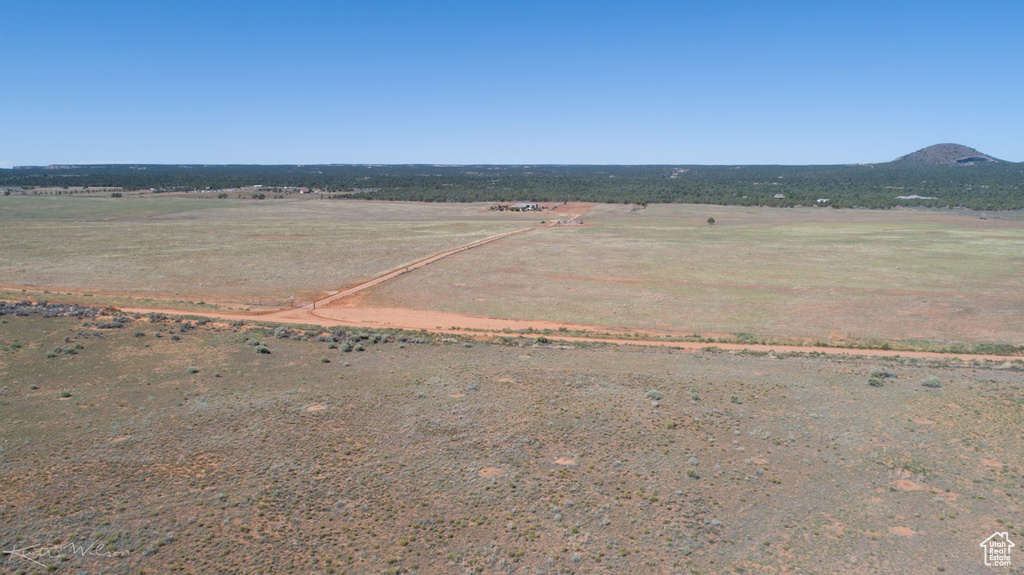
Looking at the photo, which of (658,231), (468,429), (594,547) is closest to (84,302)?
(468,429)

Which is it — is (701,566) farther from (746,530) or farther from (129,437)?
(129,437)

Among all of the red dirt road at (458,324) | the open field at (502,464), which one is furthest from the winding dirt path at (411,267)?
the open field at (502,464)

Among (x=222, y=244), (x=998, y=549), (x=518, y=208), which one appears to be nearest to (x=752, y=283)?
(x=998, y=549)

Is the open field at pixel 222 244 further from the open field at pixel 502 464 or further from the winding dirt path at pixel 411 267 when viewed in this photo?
the open field at pixel 502 464

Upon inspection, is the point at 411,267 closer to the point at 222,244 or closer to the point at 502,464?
the point at 222,244

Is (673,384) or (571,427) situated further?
(673,384)

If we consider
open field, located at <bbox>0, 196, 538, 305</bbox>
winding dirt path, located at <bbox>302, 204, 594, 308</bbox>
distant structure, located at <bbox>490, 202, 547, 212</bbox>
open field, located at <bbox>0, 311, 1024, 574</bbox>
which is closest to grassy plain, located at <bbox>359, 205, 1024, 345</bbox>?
winding dirt path, located at <bbox>302, 204, 594, 308</bbox>

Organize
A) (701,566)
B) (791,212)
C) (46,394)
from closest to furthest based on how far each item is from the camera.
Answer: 1. (701,566)
2. (46,394)
3. (791,212)

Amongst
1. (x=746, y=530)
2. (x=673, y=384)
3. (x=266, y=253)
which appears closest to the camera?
(x=746, y=530)
